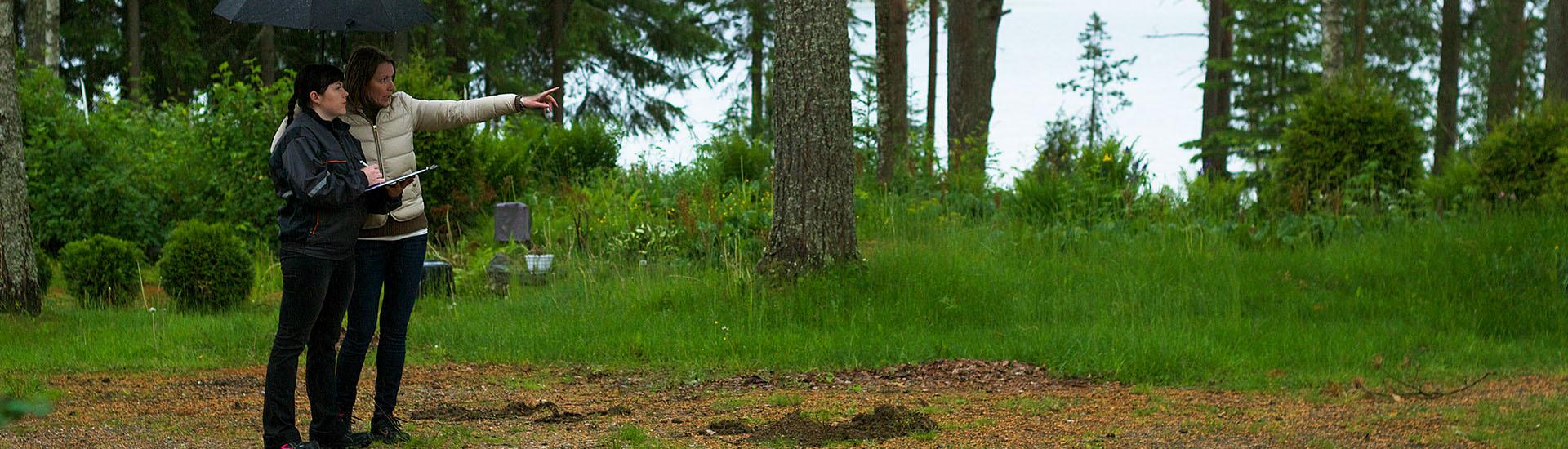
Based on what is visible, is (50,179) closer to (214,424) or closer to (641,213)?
(641,213)

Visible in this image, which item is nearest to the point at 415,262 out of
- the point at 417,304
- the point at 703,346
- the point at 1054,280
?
the point at 703,346

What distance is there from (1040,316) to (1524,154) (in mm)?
4902

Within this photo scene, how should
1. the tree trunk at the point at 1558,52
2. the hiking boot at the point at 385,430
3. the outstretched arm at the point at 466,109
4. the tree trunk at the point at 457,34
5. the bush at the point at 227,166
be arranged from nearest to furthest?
the outstretched arm at the point at 466,109 → the hiking boot at the point at 385,430 → the bush at the point at 227,166 → the tree trunk at the point at 1558,52 → the tree trunk at the point at 457,34

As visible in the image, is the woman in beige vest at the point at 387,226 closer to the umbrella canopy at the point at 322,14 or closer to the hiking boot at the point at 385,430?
the hiking boot at the point at 385,430

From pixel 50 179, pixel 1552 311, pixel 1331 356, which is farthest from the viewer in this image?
pixel 50 179

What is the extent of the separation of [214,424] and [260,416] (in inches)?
8.9

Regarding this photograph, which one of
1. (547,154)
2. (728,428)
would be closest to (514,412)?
(728,428)

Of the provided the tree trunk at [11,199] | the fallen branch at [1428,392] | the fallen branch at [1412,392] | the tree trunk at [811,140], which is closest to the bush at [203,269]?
the tree trunk at [11,199]

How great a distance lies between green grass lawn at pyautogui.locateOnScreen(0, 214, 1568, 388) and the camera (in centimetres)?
740

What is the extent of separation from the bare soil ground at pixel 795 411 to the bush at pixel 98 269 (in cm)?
307

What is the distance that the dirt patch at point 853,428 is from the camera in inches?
212

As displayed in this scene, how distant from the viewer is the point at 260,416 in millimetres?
5914

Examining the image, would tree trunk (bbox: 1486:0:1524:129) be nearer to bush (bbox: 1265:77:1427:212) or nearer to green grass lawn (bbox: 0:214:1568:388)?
bush (bbox: 1265:77:1427:212)

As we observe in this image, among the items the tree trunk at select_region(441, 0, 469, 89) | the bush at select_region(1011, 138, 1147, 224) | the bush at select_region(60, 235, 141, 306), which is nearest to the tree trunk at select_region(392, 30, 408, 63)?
the tree trunk at select_region(441, 0, 469, 89)
